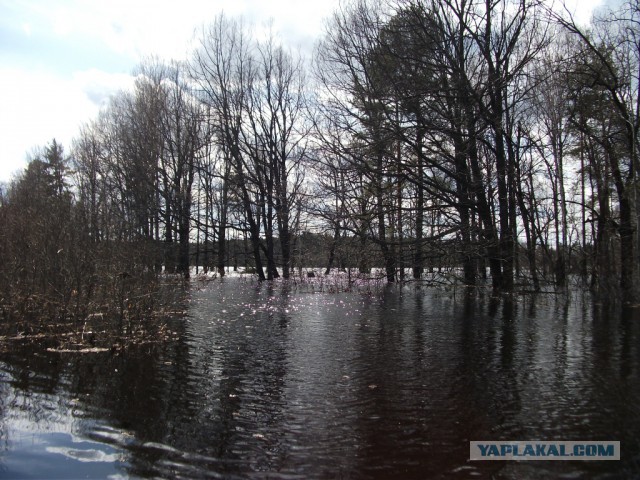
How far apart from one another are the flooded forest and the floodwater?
36 millimetres

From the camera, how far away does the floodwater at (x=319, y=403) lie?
4.08m

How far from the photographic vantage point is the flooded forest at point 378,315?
461 centimetres

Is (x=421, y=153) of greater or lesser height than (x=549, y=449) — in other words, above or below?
above

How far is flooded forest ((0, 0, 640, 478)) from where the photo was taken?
4613 millimetres

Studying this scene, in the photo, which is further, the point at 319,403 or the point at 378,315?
the point at 378,315

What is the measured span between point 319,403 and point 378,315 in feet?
25.6

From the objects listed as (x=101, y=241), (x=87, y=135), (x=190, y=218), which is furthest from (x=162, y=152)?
(x=101, y=241)

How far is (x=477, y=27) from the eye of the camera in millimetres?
18172

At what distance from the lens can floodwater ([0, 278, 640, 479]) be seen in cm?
408

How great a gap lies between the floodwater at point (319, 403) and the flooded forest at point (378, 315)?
0.04m

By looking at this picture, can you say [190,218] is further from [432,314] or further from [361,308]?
[432,314]

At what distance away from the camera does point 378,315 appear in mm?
13273

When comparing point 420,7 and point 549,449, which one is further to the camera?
point 420,7

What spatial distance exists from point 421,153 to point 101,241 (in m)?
11.6
